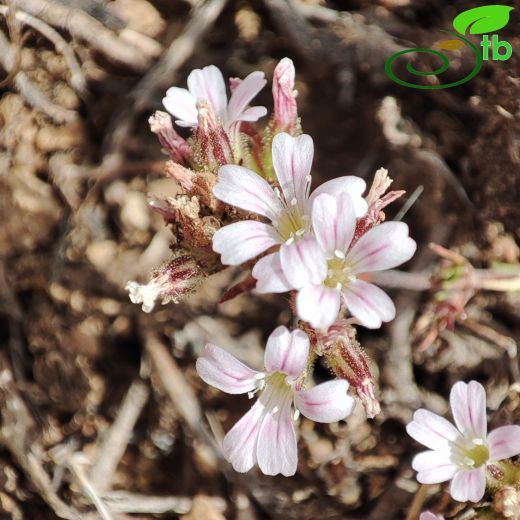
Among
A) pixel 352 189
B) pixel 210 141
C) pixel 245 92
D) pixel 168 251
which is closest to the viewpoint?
pixel 352 189

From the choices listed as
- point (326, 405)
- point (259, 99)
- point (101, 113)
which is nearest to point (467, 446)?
point (326, 405)

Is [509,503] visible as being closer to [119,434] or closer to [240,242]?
[240,242]

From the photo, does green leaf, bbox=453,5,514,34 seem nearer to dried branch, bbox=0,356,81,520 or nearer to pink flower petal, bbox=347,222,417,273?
pink flower petal, bbox=347,222,417,273

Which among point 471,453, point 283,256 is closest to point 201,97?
point 283,256

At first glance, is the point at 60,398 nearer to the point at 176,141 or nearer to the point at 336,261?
the point at 176,141

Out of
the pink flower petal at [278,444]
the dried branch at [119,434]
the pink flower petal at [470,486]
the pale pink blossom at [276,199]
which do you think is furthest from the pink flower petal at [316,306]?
the dried branch at [119,434]

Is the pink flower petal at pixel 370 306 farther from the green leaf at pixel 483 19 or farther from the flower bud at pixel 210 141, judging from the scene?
the green leaf at pixel 483 19
